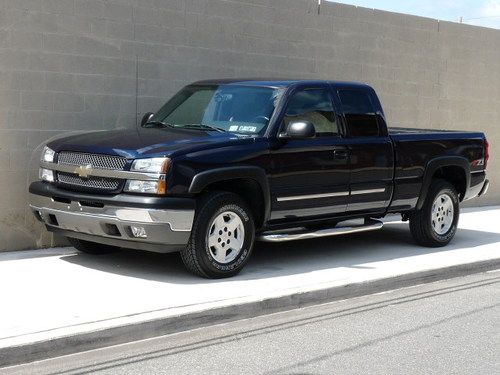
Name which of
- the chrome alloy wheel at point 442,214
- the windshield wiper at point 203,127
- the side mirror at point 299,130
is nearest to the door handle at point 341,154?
the side mirror at point 299,130

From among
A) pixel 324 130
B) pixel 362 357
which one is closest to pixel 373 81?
pixel 324 130

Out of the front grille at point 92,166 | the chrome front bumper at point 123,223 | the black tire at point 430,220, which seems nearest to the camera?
the chrome front bumper at point 123,223

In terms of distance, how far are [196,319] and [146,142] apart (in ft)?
6.53

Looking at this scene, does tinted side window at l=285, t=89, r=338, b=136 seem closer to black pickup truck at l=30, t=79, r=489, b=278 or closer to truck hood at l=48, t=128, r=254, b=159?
black pickup truck at l=30, t=79, r=489, b=278

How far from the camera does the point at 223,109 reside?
343 inches

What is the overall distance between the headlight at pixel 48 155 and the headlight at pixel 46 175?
0.34ft

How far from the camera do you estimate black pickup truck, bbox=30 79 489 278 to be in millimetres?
7438

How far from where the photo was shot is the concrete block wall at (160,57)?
29.8 ft

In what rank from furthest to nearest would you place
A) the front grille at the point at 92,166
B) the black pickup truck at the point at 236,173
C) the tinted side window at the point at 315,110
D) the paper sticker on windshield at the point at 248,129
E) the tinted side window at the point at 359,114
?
1. the tinted side window at the point at 359,114
2. the tinted side window at the point at 315,110
3. the paper sticker on windshield at the point at 248,129
4. the front grille at the point at 92,166
5. the black pickup truck at the point at 236,173

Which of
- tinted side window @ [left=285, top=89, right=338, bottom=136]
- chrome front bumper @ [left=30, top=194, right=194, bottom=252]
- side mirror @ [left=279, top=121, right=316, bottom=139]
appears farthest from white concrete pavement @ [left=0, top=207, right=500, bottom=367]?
tinted side window @ [left=285, top=89, right=338, bottom=136]

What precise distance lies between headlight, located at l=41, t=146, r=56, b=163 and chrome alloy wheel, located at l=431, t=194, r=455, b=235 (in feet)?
16.2

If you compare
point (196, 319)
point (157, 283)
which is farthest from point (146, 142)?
point (196, 319)

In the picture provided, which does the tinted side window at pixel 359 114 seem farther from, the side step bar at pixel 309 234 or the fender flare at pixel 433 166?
the side step bar at pixel 309 234

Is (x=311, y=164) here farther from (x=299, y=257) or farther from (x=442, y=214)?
(x=442, y=214)
